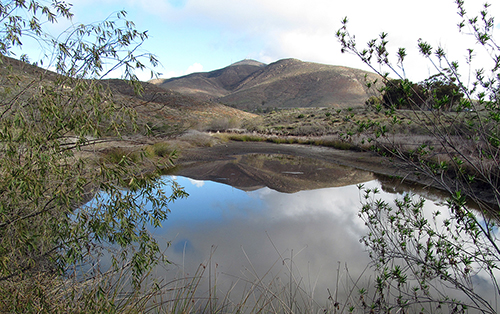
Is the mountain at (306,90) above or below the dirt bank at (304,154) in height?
above

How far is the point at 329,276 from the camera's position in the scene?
4.09 m

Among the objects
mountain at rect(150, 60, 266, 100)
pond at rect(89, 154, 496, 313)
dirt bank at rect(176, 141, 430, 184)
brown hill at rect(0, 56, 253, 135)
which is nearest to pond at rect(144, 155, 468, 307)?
pond at rect(89, 154, 496, 313)

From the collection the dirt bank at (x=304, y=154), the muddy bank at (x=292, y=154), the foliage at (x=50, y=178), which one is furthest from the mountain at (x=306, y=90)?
the foliage at (x=50, y=178)

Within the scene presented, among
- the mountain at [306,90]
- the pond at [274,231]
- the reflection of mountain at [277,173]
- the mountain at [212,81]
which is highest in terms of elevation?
the mountain at [212,81]

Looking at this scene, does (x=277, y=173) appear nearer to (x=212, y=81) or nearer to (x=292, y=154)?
(x=292, y=154)

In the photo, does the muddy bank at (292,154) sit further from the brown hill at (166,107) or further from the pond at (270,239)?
the brown hill at (166,107)

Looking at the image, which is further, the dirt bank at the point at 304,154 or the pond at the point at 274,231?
the dirt bank at the point at 304,154

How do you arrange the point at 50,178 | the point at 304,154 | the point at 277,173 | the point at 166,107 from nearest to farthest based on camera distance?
the point at 50,178 → the point at 277,173 → the point at 304,154 → the point at 166,107

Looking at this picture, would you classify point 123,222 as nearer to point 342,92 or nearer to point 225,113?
point 225,113

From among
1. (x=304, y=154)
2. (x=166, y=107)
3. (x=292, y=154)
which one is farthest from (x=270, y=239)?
(x=166, y=107)

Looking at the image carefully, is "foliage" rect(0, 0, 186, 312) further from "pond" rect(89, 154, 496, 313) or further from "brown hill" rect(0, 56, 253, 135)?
"pond" rect(89, 154, 496, 313)

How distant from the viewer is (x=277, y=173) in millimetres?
11148

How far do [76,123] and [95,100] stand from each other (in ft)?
0.88

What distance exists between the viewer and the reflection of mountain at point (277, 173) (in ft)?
31.6
